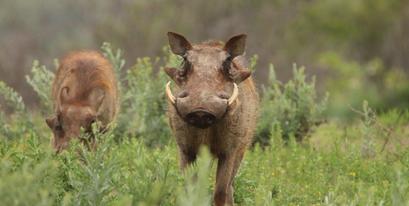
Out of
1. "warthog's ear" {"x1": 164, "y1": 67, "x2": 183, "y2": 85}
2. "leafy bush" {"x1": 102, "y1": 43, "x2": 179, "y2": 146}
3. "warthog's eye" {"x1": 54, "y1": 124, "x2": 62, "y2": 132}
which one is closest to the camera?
"warthog's ear" {"x1": 164, "y1": 67, "x2": 183, "y2": 85}

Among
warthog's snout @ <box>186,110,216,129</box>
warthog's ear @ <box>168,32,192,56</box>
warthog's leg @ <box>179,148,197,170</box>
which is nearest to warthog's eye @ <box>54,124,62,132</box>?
warthog's leg @ <box>179,148,197,170</box>

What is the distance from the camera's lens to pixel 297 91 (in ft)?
35.1

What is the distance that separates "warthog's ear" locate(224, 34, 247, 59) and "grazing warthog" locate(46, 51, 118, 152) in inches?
74.8

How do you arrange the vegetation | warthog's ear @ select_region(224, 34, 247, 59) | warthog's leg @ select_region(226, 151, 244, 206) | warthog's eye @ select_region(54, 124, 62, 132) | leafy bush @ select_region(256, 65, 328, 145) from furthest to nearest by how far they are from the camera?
1. leafy bush @ select_region(256, 65, 328, 145)
2. warthog's eye @ select_region(54, 124, 62, 132)
3. warthog's leg @ select_region(226, 151, 244, 206)
4. warthog's ear @ select_region(224, 34, 247, 59)
5. the vegetation

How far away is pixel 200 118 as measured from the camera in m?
5.98

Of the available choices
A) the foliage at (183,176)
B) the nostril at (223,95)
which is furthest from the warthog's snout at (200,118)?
the foliage at (183,176)

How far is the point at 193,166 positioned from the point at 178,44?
116 centimetres

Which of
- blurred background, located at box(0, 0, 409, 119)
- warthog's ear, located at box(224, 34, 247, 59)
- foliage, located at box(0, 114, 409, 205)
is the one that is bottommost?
foliage, located at box(0, 114, 409, 205)

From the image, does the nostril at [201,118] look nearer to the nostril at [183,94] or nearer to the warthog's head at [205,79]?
the warthog's head at [205,79]

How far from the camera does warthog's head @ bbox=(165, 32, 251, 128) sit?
6.02 metres

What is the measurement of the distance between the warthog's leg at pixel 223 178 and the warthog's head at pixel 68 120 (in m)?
1.98

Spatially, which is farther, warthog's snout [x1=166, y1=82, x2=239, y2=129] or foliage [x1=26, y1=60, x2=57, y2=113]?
foliage [x1=26, y1=60, x2=57, y2=113]

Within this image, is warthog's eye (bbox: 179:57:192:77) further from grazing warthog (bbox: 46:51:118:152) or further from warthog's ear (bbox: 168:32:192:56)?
grazing warthog (bbox: 46:51:118:152)

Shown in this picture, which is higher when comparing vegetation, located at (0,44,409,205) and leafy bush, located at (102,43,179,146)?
leafy bush, located at (102,43,179,146)
